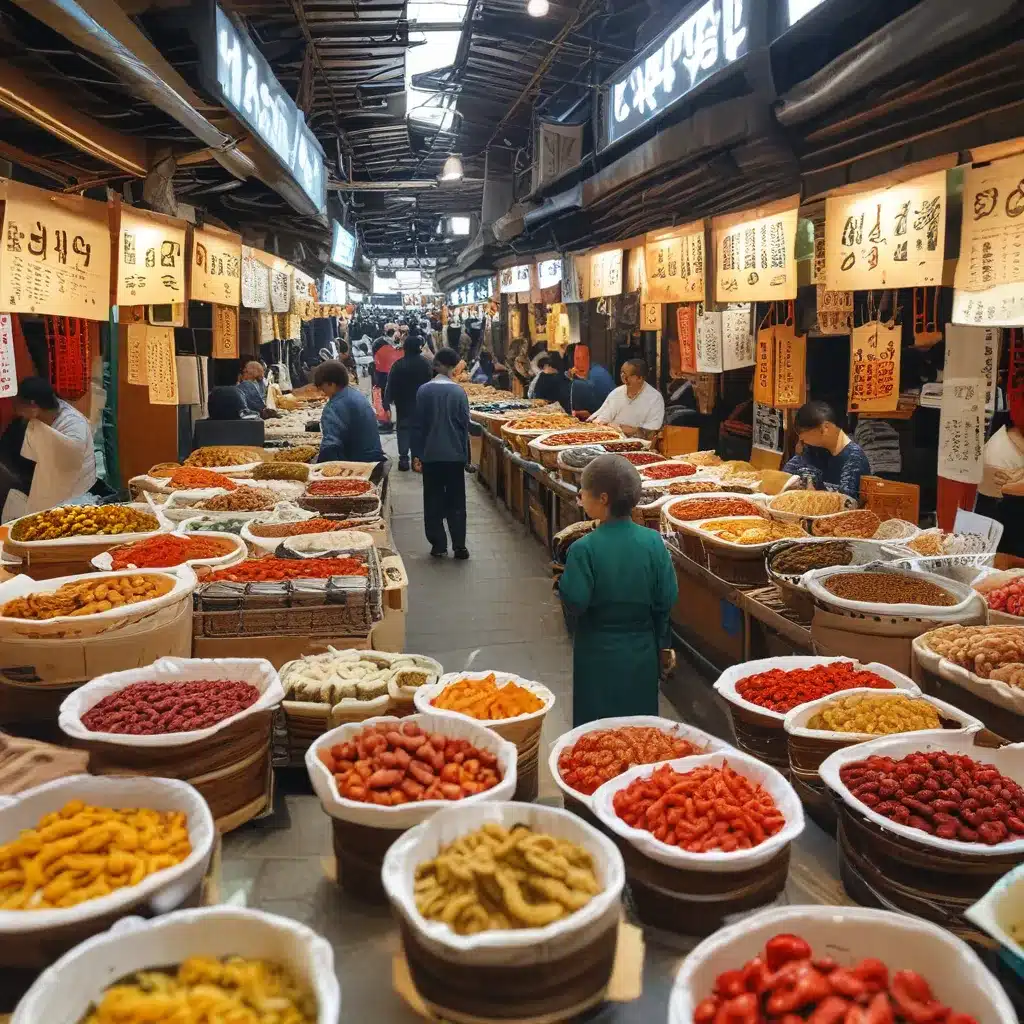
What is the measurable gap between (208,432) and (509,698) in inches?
360

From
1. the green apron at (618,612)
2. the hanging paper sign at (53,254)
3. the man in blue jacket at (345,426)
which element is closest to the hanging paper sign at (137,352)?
the man in blue jacket at (345,426)

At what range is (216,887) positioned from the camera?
2.72m

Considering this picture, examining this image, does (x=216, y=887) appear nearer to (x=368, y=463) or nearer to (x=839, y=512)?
(x=839, y=512)

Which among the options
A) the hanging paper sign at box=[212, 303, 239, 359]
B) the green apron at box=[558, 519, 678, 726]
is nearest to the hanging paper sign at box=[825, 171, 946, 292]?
the green apron at box=[558, 519, 678, 726]

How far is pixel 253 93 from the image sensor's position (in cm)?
707

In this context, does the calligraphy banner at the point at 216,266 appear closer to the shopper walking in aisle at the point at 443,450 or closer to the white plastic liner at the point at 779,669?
the shopper walking in aisle at the point at 443,450

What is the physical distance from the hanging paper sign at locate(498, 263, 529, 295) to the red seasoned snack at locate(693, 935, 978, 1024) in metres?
18.7

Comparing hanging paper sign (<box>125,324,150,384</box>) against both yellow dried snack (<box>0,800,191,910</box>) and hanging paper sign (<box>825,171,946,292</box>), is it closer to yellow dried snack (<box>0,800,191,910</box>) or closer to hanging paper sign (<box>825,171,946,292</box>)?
hanging paper sign (<box>825,171,946,292</box>)

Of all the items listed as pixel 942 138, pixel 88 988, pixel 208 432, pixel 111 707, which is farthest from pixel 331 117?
pixel 88 988

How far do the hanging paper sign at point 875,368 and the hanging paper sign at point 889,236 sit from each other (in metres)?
0.43

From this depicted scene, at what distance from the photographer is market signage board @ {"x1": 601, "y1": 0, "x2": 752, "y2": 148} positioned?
7.14 meters

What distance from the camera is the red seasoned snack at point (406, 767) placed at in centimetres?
260

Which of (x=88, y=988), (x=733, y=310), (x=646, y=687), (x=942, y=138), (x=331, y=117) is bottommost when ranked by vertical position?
(x=646, y=687)

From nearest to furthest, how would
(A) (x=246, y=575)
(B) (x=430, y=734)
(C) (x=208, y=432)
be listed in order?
1. (B) (x=430, y=734)
2. (A) (x=246, y=575)
3. (C) (x=208, y=432)
